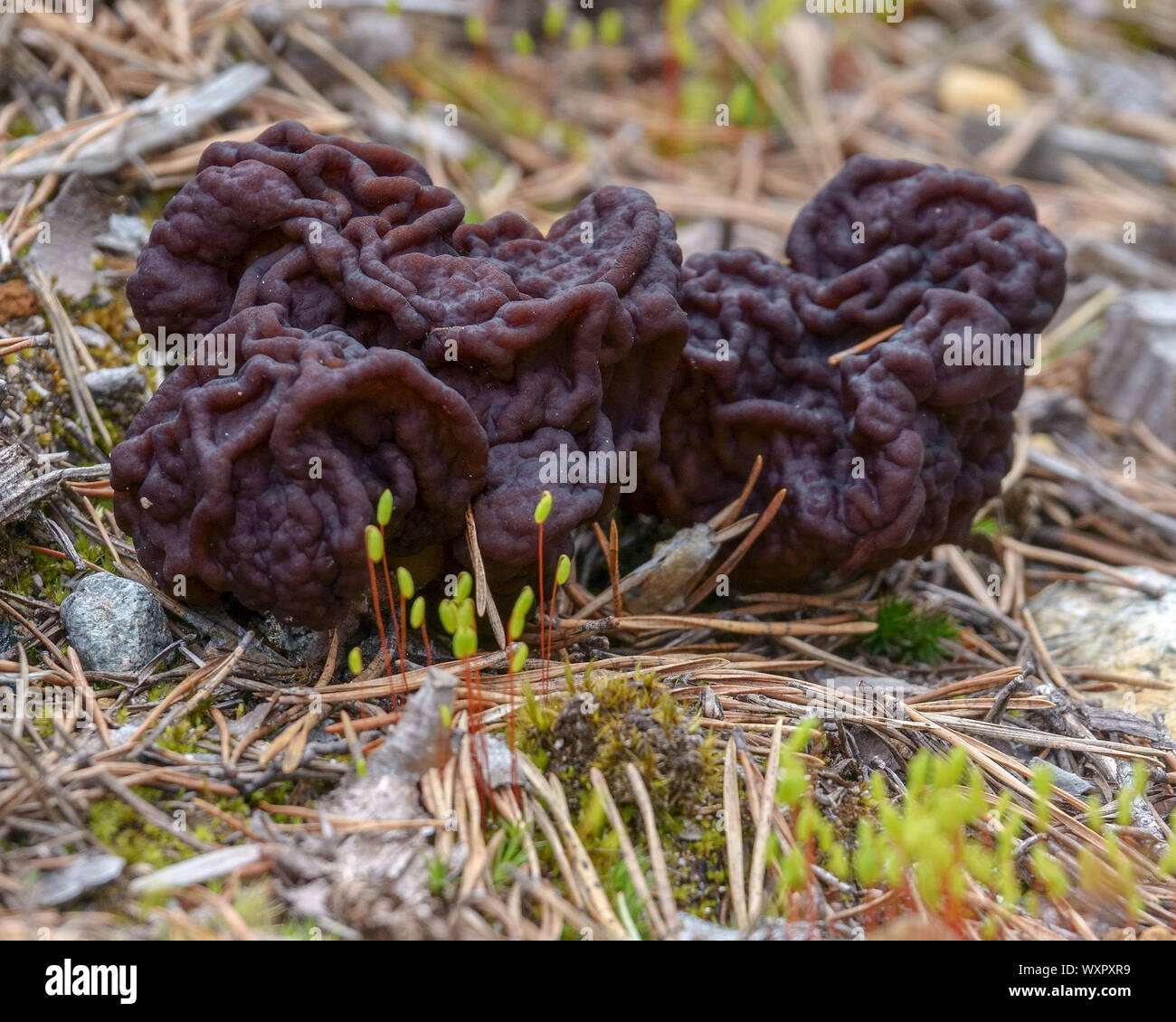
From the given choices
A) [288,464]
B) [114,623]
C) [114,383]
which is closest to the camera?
[288,464]

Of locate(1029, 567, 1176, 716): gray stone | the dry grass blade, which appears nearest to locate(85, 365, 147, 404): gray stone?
the dry grass blade

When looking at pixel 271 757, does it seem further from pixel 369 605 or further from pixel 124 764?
pixel 369 605

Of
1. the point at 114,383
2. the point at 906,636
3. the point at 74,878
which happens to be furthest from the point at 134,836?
the point at 906,636

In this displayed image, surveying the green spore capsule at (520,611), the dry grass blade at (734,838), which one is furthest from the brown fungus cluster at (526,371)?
the dry grass blade at (734,838)

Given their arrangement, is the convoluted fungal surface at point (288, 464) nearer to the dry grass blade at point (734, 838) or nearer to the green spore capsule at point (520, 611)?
the green spore capsule at point (520, 611)

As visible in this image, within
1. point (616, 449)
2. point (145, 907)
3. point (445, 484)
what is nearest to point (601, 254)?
point (616, 449)

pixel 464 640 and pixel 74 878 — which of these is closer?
pixel 74 878

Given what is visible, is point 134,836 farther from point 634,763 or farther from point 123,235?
point 123,235
